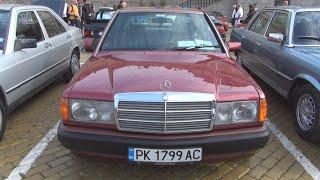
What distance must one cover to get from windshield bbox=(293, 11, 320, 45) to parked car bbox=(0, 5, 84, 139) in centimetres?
373

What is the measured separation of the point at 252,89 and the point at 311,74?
151cm

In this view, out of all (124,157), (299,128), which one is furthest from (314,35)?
(124,157)

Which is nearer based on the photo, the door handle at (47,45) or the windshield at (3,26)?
the windshield at (3,26)

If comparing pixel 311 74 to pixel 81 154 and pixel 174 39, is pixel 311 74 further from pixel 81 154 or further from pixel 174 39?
pixel 81 154

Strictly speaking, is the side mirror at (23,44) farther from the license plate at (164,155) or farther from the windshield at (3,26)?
the license plate at (164,155)

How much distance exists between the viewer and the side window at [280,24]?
19.4 feet

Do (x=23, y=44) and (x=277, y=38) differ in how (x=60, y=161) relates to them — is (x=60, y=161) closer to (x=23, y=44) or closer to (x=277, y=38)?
(x=23, y=44)

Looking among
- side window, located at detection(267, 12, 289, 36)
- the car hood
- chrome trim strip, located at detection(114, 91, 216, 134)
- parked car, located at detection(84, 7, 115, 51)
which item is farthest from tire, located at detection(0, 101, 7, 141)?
parked car, located at detection(84, 7, 115, 51)

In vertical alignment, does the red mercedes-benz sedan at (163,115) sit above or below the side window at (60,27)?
below

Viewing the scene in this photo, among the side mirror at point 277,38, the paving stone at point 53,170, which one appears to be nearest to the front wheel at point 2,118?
the paving stone at point 53,170

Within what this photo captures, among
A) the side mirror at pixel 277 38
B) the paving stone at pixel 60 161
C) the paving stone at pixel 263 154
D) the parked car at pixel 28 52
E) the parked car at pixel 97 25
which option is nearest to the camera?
the paving stone at pixel 60 161

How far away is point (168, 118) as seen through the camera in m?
3.31

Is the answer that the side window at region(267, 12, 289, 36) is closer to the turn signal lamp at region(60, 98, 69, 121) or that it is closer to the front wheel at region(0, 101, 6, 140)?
the turn signal lamp at region(60, 98, 69, 121)

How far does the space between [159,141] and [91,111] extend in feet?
2.17
